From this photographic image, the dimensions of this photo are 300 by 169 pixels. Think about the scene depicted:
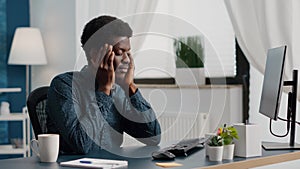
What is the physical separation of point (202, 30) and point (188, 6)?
25cm

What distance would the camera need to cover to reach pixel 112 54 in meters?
2.21

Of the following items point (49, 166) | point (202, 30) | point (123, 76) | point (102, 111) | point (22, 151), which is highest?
point (202, 30)

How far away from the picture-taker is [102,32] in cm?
232

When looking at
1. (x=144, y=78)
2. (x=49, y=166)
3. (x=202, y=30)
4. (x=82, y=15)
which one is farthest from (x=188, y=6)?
(x=49, y=166)

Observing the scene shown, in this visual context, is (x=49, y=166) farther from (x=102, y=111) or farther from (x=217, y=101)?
(x=217, y=101)

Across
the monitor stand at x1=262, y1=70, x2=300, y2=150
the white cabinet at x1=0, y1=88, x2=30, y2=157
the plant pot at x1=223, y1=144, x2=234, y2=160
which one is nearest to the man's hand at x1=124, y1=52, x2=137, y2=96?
the plant pot at x1=223, y1=144, x2=234, y2=160

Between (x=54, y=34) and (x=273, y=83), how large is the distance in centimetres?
296

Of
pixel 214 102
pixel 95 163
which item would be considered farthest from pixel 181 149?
pixel 214 102

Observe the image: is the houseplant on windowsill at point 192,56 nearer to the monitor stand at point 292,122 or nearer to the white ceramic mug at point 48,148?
the monitor stand at point 292,122

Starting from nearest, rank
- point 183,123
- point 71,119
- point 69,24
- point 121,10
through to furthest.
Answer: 1. point 71,119
2. point 183,123
3. point 121,10
4. point 69,24

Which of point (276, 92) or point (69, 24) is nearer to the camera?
point (276, 92)

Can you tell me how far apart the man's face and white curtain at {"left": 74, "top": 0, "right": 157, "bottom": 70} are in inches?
62.6

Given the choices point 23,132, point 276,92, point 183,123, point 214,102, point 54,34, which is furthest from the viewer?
point 54,34

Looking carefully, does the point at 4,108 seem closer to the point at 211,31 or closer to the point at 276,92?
the point at 211,31
